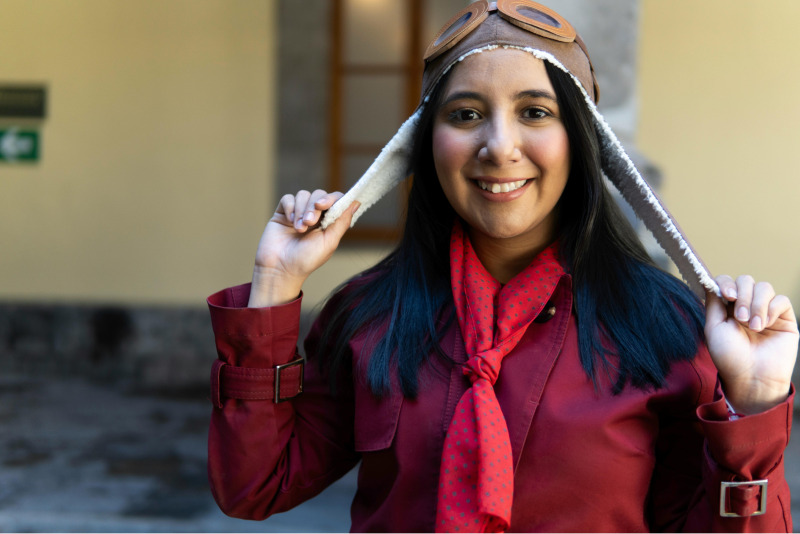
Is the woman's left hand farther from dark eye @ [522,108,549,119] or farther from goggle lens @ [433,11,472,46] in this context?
goggle lens @ [433,11,472,46]

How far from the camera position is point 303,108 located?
16.0ft

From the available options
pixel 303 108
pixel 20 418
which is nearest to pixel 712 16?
pixel 303 108

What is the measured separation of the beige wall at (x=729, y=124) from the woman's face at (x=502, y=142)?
359cm

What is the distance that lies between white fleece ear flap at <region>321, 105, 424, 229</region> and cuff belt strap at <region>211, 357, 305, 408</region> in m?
0.35

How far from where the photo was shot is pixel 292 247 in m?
1.54

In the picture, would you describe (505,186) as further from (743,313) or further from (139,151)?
(139,151)

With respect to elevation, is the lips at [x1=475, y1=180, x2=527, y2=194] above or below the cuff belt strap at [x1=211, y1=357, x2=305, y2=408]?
above

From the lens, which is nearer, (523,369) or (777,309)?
(777,309)

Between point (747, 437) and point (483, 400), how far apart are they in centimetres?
46

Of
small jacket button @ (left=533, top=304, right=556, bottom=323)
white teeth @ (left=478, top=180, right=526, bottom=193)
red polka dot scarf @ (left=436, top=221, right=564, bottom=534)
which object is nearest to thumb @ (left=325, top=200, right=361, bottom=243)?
red polka dot scarf @ (left=436, top=221, right=564, bottom=534)

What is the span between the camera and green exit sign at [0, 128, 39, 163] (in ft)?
17.1

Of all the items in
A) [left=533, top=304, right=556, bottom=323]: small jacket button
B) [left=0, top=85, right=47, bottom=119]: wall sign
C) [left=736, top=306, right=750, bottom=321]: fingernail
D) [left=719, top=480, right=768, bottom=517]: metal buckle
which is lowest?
[left=719, top=480, right=768, bottom=517]: metal buckle

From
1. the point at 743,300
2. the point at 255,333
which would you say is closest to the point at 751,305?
the point at 743,300

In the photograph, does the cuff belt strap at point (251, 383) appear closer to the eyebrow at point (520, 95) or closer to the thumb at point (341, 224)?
the thumb at point (341, 224)
